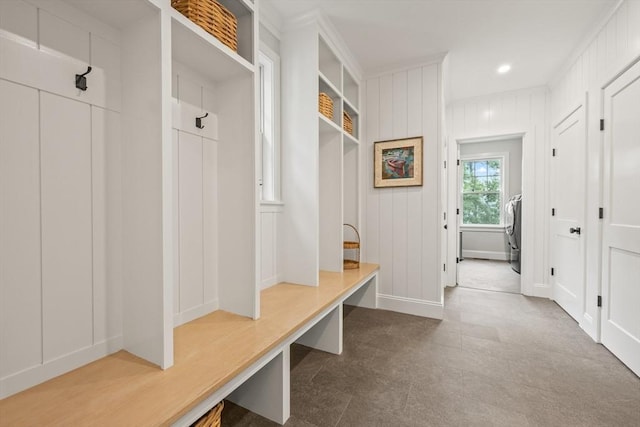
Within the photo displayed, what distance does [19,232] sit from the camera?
0.90 m

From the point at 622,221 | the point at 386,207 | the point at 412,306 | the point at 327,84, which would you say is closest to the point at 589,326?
the point at 622,221

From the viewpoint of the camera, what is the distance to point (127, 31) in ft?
3.66

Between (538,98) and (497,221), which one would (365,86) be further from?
(497,221)

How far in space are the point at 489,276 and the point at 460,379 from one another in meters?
3.49

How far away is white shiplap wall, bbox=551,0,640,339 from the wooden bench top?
2.58 metres

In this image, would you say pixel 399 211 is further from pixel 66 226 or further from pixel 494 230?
pixel 494 230

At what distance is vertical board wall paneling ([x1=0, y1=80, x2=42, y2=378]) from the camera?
870 millimetres

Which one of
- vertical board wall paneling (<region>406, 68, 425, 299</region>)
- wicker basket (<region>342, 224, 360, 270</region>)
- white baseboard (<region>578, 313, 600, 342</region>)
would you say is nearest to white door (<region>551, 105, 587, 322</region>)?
white baseboard (<region>578, 313, 600, 342</region>)

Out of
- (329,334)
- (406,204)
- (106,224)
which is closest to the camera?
(106,224)

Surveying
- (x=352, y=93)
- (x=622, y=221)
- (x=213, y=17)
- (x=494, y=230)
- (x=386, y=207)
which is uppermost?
(x=352, y=93)

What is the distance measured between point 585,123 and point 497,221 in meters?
4.11

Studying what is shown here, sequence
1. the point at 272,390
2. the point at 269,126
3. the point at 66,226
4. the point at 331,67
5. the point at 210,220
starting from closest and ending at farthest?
the point at 66,226
the point at 272,390
the point at 210,220
the point at 269,126
the point at 331,67

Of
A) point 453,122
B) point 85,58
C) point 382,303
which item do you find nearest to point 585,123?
point 453,122

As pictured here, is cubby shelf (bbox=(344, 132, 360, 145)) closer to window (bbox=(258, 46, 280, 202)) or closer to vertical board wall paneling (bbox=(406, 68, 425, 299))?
vertical board wall paneling (bbox=(406, 68, 425, 299))
